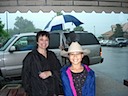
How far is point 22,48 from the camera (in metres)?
8.45

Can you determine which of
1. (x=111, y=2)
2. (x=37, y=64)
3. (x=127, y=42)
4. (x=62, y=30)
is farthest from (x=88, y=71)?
(x=127, y=42)

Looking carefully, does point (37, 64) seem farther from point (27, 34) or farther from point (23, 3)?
point (27, 34)

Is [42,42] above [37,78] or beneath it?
above

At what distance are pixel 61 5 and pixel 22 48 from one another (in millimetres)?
2339

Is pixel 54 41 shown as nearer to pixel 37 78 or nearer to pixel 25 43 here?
pixel 25 43

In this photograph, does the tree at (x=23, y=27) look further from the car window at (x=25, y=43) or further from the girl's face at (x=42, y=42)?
the girl's face at (x=42, y=42)

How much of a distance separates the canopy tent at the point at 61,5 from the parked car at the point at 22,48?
1.34m

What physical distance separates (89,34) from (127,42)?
38719 mm

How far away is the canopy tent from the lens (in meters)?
6.83

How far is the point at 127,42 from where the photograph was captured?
47.0 metres

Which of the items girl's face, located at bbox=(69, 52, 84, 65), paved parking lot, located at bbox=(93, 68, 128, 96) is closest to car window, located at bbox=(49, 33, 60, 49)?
paved parking lot, located at bbox=(93, 68, 128, 96)

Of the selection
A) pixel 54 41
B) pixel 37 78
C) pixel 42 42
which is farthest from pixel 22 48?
pixel 37 78

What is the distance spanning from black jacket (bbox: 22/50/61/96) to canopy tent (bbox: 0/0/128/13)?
4.26 meters

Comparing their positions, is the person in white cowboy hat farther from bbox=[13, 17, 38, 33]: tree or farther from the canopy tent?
bbox=[13, 17, 38, 33]: tree
